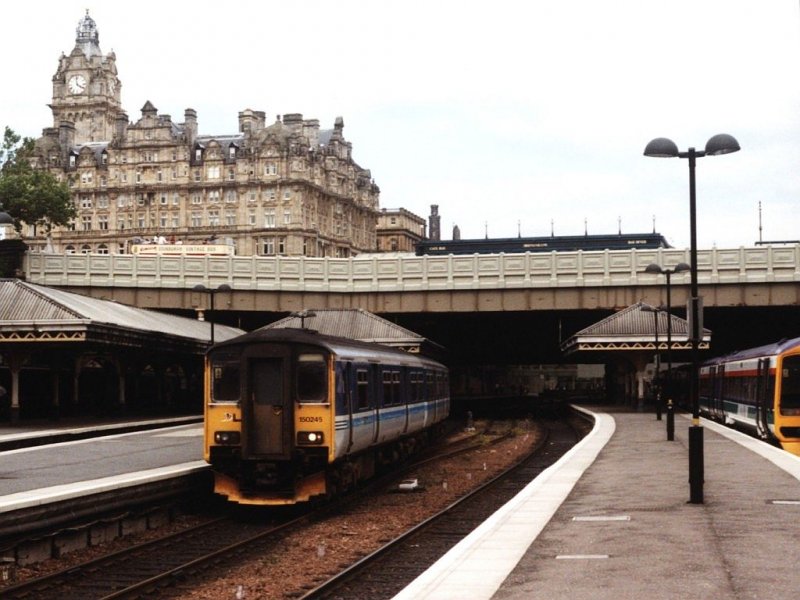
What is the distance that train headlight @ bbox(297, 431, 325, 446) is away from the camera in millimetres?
20125

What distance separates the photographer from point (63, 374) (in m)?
51.3

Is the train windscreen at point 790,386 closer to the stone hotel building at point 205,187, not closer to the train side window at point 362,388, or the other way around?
the train side window at point 362,388

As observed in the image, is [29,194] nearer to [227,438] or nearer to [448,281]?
[448,281]

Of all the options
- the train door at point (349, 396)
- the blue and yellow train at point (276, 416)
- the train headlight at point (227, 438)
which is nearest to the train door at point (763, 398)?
the train door at point (349, 396)

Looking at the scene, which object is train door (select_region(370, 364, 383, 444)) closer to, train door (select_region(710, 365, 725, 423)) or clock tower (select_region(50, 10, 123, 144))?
train door (select_region(710, 365, 725, 423))

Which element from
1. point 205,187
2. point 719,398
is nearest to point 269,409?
point 719,398

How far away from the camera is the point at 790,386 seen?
30.1m

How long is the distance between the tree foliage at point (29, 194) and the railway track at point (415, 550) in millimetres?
71884

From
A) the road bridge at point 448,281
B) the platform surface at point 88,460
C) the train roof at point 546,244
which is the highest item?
the train roof at point 546,244

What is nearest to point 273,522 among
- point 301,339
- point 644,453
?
point 301,339

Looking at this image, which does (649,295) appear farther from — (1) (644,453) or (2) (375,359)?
(2) (375,359)

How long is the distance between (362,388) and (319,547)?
6.34 metres

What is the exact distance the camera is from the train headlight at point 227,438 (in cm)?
2020

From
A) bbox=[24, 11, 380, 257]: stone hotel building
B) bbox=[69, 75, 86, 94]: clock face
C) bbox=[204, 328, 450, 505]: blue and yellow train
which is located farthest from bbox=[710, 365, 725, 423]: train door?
bbox=[69, 75, 86, 94]: clock face
